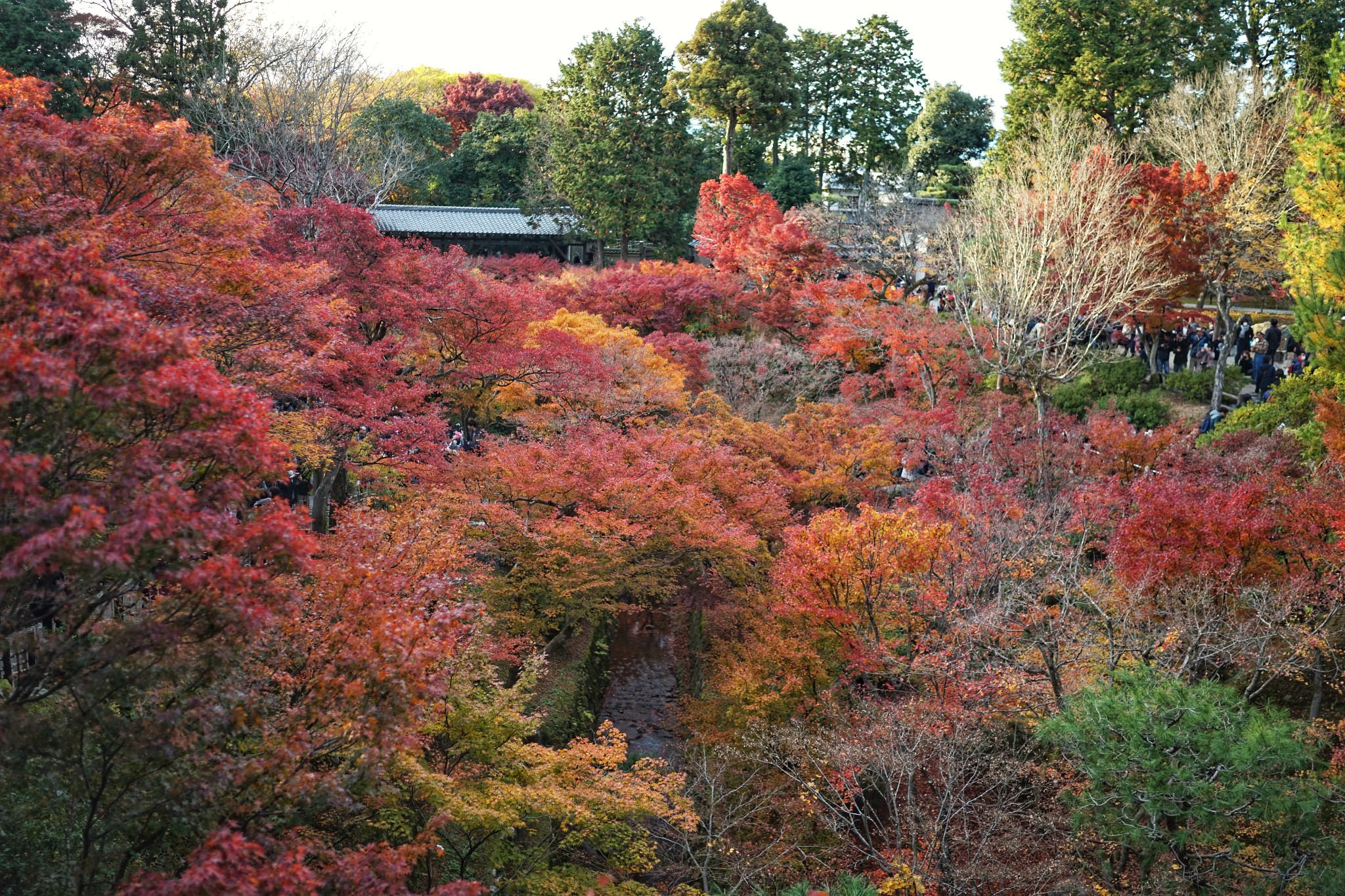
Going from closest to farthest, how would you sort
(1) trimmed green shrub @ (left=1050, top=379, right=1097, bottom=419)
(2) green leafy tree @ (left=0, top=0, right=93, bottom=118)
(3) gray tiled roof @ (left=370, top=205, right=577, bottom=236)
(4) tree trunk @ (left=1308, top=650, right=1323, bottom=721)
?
(4) tree trunk @ (left=1308, top=650, right=1323, bottom=721) → (2) green leafy tree @ (left=0, top=0, right=93, bottom=118) → (1) trimmed green shrub @ (left=1050, top=379, right=1097, bottom=419) → (3) gray tiled roof @ (left=370, top=205, right=577, bottom=236)

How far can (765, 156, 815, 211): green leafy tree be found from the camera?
4106cm

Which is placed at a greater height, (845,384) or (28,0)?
(28,0)

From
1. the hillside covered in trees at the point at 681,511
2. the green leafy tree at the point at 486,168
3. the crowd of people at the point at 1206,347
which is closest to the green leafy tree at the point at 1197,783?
the hillside covered in trees at the point at 681,511

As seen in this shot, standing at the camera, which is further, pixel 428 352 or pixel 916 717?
pixel 428 352

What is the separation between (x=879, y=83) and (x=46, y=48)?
98.6ft

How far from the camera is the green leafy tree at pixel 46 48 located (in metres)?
23.9

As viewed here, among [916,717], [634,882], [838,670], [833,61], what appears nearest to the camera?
[634,882]

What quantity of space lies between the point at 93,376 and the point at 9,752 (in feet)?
8.62

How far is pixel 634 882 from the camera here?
1151 centimetres

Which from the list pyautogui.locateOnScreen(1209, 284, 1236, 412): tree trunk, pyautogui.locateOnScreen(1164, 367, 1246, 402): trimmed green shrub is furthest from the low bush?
pyautogui.locateOnScreen(1209, 284, 1236, 412): tree trunk

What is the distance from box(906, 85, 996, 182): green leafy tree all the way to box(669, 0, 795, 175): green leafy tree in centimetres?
759

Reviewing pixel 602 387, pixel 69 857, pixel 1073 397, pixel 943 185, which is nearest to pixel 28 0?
pixel 602 387

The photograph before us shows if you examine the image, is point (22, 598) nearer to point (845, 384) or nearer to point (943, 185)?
point (845, 384)

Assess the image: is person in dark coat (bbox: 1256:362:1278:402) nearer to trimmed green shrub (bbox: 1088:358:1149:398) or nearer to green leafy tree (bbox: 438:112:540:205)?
trimmed green shrub (bbox: 1088:358:1149:398)
